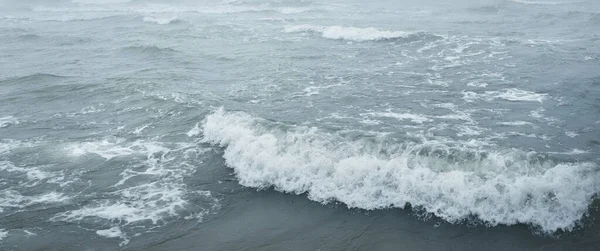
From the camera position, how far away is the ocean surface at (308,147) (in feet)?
34.2

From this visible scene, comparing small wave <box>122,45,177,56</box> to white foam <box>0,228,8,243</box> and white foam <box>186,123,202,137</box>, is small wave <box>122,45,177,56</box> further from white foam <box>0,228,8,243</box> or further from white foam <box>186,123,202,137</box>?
white foam <box>0,228,8,243</box>

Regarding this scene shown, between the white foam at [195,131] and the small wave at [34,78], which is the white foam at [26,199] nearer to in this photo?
the white foam at [195,131]

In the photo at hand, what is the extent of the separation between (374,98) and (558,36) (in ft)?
59.5

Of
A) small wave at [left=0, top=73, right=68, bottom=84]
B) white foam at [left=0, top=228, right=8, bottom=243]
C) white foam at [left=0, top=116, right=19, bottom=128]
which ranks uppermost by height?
small wave at [left=0, top=73, right=68, bottom=84]

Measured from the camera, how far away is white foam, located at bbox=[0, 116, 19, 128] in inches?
674

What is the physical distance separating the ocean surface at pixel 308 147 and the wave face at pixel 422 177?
5 centimetres

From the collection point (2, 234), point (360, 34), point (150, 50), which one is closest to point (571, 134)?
point (2, 234)

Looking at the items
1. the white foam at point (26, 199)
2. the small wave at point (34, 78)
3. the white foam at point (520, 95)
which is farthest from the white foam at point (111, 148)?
the white foam at point (520, 95)

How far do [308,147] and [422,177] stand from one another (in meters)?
3.81

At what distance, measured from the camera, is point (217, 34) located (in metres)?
34.9

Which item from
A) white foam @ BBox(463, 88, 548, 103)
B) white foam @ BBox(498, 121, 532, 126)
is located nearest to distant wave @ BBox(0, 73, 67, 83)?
white foam @ BBox(463, 88, 548, 103)

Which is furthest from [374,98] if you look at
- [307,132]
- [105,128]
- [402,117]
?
[105,128]

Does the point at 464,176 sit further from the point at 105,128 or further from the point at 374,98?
the point at 105,128

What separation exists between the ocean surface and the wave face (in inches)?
1.9
